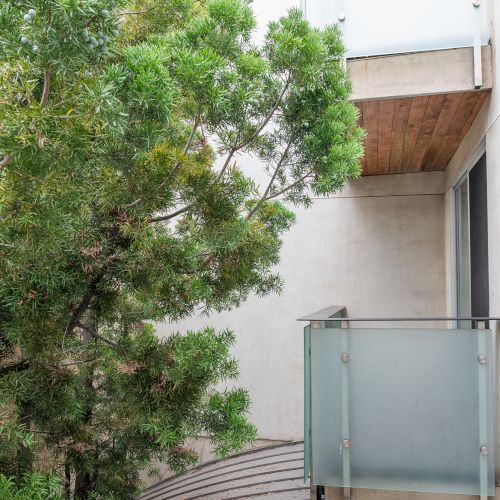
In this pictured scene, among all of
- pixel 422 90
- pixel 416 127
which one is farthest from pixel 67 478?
pixel 416 127

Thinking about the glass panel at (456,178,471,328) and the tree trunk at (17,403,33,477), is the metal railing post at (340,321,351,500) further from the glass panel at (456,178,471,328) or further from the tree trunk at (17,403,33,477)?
the glass panel at (456,178,471,328)

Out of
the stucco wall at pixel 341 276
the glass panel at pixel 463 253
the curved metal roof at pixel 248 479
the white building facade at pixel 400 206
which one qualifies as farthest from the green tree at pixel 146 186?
the stucco wall at pixel 341 276

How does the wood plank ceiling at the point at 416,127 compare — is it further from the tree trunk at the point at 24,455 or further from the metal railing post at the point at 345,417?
the tree trunk at the point at 24,455

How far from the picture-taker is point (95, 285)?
2.96m

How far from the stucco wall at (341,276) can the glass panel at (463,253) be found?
917 millimetres

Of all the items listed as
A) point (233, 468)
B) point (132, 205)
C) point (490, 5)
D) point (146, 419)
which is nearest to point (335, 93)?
point (132, 205)

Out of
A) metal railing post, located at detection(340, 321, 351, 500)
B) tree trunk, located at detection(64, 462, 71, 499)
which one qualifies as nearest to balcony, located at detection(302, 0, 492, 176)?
metal railing post, located at detection(340, 321, 351, 500)

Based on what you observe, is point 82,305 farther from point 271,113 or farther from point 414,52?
point 414,52

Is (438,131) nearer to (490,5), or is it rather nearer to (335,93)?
(490,5)

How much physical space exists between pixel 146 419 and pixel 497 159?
111 inches

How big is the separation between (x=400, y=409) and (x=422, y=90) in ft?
7.53

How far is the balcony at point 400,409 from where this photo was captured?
121 inches

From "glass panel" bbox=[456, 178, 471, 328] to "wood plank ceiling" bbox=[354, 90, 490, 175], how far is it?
504 mm

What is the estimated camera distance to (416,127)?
4.63 meters
